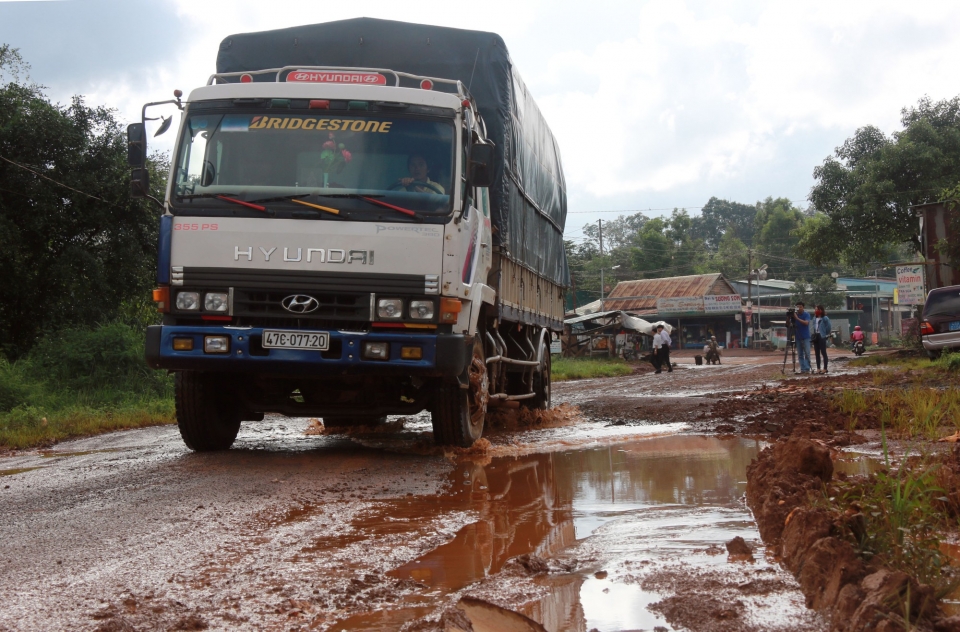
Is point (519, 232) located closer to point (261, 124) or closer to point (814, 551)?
point (261, 124)

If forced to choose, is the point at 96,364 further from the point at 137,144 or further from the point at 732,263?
the point at 732,263

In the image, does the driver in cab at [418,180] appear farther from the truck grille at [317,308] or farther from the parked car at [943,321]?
the parked car at [943,321]

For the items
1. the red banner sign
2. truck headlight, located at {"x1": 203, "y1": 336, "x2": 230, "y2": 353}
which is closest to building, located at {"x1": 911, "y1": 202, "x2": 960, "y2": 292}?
the red banner sign

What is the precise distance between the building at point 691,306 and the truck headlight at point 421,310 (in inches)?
1949

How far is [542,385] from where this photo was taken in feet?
38.4

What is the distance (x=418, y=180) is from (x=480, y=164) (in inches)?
19.6

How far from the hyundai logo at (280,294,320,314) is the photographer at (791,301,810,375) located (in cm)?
1358

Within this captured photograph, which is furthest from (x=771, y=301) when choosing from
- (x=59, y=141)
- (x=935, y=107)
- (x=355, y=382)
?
(x=355, y=382)

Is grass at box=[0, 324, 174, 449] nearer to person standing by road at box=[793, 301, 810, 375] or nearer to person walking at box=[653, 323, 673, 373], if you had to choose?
person standing by road at box=[793, 301, 810, 375]

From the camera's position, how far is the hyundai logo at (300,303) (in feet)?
20.8

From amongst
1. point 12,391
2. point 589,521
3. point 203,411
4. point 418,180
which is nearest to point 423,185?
point 418,180

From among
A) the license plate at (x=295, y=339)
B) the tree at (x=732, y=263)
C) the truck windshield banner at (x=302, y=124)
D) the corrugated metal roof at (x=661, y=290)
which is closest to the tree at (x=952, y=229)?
the truck windshield banner at (x=302, y=124)

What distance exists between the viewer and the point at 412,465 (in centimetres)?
658

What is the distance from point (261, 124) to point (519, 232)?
335 centimetres
